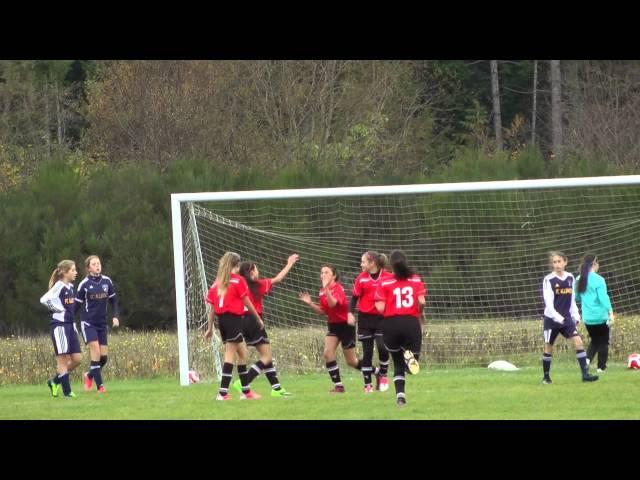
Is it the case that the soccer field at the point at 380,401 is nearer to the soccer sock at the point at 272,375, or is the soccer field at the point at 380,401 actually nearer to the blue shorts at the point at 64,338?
the soccer sock at the point at 272,375

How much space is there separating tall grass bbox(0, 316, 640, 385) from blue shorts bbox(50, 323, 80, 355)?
2994mm

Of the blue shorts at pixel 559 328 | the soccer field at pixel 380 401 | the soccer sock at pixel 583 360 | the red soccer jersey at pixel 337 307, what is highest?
the red soccer jersey at pixel 337 307

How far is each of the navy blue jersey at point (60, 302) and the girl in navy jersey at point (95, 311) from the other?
0.35 metres

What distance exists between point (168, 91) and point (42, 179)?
656 centimetres

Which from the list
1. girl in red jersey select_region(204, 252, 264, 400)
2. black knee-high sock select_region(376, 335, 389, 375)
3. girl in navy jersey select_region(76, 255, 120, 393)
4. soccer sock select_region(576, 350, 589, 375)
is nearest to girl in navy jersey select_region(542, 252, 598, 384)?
soccer sock select_region(576, 350, 589, 375)

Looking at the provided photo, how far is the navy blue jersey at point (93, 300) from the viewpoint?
15.3 meters

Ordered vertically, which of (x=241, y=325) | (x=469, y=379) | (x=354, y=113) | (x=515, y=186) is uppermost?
(x=354, y=113)

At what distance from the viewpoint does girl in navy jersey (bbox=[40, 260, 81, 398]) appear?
48.2ft

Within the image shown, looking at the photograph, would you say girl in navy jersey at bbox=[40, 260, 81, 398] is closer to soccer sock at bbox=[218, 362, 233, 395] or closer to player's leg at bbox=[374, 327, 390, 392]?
soccer sock at bbox=[218, 362, 233, 395]

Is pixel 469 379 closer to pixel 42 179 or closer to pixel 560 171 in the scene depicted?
pixel 560 171

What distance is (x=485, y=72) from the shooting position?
4556 centimetres

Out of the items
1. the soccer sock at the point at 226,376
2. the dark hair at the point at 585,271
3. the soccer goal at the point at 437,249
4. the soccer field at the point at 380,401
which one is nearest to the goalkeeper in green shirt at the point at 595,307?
the dark hair at the point at 585,271

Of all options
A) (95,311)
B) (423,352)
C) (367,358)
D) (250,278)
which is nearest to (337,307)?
(367,358)
